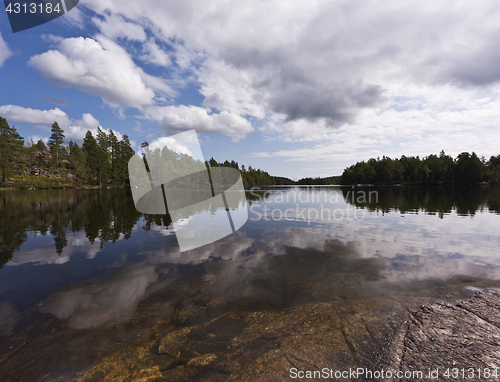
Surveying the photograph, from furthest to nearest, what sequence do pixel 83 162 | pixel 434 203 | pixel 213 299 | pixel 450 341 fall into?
pixel 83 162 < pixel 434 203 < pixel 213 299 < pixel 450 341

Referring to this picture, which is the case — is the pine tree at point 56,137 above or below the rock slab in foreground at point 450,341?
above

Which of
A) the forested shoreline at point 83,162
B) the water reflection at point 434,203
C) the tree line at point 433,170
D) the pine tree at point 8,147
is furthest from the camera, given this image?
the tree line at point 433,170

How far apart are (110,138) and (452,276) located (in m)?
113

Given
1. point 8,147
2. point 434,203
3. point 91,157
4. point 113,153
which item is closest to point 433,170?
point 434,203

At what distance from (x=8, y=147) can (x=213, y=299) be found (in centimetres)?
9227

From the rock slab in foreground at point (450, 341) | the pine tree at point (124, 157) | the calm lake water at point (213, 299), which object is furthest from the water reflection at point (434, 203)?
the pine tree at point (124, 157)

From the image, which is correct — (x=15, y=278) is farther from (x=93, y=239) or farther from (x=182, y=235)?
(x=182, y=235)

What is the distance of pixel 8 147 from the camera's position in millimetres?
61500

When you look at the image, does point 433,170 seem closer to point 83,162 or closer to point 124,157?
point 124,157

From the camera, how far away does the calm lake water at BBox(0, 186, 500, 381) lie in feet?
11.5

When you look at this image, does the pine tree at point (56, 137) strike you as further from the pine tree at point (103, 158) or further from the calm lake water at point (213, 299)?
the calm lake water at point (213, 299)

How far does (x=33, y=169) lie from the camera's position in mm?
83562

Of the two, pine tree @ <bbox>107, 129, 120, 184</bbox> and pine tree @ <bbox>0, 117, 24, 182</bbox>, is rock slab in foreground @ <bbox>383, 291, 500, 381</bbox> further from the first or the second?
pine tree @ <bbox>107, 129, 120, 184</bbox>

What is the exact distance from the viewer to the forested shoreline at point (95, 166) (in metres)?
65.7
